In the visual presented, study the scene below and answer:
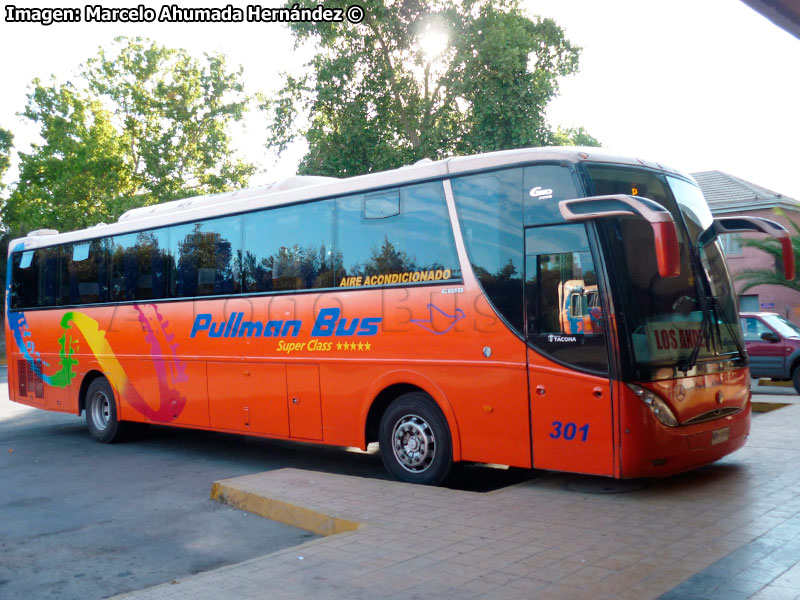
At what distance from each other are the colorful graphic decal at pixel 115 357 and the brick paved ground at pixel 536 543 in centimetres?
414

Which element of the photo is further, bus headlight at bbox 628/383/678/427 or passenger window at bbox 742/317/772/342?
passenger window at bbox 742/317/772/342

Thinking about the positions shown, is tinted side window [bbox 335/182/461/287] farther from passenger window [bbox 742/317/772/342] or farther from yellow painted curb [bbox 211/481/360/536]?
passenger window [bbox 742/317/772/342]

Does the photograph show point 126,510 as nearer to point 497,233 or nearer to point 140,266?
point 497,233

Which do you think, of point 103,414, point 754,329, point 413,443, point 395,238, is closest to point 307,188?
point 395,238

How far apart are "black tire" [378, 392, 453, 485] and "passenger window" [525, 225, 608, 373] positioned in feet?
5.04

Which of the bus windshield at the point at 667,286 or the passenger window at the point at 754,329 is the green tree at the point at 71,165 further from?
the bus windshield at the point at 667,286

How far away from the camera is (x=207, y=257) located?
11602mm

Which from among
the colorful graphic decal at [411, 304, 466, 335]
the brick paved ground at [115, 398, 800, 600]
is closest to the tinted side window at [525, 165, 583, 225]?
the colorful graphic decal at [411, 304, 466, 335]

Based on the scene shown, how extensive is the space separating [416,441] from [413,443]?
0.05 metres

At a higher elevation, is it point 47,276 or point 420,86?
point 420,86

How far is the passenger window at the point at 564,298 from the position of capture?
23.9 ft

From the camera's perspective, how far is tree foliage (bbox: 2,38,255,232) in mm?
42531

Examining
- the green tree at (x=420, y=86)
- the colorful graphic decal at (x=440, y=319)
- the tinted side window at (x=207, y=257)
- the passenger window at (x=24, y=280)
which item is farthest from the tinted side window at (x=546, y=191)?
the green tree at (x=420, y=86)

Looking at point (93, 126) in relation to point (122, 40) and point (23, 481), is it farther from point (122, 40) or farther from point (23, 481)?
point (23, 481)
